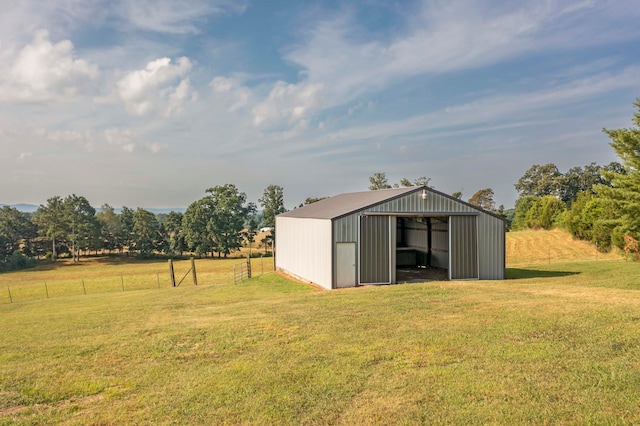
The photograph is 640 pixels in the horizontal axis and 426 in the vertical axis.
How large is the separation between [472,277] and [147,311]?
1340 centimetres

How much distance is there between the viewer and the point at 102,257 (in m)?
59.6

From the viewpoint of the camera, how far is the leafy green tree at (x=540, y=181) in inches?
3081

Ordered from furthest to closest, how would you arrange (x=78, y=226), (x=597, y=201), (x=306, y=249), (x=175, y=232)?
1. (x=175, y=232)
2. (x=78, y=226)
3. (x=597, y=201)
4. (x=306, y=249)

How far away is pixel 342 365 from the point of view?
6789 mm

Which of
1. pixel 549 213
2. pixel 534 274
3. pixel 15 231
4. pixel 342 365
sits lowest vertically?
pixel 534 274

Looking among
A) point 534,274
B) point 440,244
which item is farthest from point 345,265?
point 534,274

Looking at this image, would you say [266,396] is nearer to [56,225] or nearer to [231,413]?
[231,413]

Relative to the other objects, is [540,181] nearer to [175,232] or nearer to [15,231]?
[175,232]

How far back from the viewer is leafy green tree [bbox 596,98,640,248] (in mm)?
26281

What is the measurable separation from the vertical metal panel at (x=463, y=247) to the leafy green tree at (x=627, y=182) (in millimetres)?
13329

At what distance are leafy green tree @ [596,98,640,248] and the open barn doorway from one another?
12.2 meters

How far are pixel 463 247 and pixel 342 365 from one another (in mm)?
14073

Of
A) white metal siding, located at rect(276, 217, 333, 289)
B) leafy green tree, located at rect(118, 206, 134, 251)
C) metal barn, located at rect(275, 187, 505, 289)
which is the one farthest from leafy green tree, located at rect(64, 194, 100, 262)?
metal barn, located at rect(275, 187, 505, 289)

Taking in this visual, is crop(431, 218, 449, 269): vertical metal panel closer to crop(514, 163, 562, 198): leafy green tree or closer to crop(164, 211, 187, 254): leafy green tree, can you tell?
crop(164, 211, 187, 254): leafy green tree
